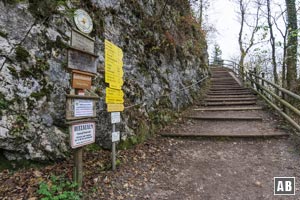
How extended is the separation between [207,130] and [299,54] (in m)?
4.75

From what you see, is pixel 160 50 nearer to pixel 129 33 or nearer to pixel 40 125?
pixel 129 33

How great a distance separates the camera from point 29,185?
2533mm

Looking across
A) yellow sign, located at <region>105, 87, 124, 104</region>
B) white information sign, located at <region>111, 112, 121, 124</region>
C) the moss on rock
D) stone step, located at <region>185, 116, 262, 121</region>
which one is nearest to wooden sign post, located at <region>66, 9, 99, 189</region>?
yellow sign, located at <region>105, 87, 124, 104</region>

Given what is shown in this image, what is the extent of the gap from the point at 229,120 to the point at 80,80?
4.92m

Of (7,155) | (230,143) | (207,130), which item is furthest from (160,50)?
(7,155)

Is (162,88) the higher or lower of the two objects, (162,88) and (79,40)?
the lower

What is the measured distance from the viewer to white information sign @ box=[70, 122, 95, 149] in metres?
2.57

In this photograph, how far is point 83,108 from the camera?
278 cm

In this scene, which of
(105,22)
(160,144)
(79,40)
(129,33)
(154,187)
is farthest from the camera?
(129,33)

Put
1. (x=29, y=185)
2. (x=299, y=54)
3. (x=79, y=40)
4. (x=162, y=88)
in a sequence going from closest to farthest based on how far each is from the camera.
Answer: (x=29, y=185) < (x=79, y=40) < (x=162, y=88) < (x=299, y=54)

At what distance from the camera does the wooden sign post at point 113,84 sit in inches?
128

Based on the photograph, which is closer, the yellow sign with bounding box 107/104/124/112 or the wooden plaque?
the wooden plaque

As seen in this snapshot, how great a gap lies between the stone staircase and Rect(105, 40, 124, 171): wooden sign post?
2.08 meters

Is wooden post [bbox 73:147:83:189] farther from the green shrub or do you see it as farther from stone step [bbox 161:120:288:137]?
stone step [bbox 161:120:288:137]
